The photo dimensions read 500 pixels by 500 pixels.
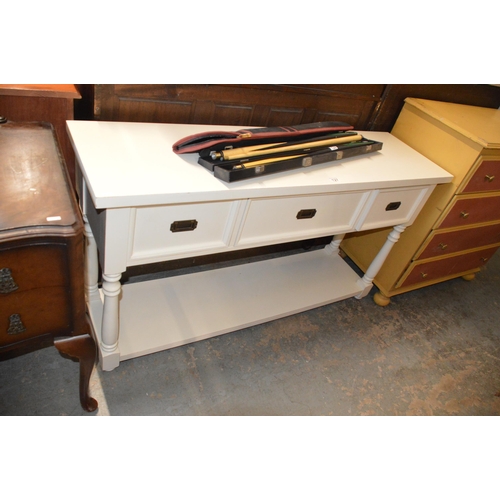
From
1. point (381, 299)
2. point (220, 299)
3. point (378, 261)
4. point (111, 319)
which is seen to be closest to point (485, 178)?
point (378, 261)

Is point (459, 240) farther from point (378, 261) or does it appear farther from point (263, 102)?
point (263, 102)

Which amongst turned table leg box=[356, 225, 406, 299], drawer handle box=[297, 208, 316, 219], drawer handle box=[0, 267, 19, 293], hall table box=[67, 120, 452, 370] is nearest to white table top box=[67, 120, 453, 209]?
hall table box=[67, 120, 452, 370]

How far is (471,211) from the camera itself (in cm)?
172

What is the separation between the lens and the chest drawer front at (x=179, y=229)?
3.17 feet

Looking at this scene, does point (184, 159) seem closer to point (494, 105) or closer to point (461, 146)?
point (461, 146)

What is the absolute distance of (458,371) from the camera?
172 cm

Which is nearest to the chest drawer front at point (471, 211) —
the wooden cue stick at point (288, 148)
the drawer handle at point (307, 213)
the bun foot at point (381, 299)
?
the bun foot at point (381, 299)

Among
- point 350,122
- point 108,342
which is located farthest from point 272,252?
point 108,342

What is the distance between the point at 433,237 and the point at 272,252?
835 millimetres

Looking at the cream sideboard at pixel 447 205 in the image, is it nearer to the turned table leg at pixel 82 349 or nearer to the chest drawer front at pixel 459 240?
the chest drawer front at pixel 459 240

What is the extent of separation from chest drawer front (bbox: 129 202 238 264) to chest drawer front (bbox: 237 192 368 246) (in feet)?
0.25

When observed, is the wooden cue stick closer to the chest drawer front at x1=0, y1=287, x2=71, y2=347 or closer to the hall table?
the hall table

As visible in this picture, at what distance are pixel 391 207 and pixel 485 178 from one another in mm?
495

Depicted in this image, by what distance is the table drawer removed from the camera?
152 centimetres
